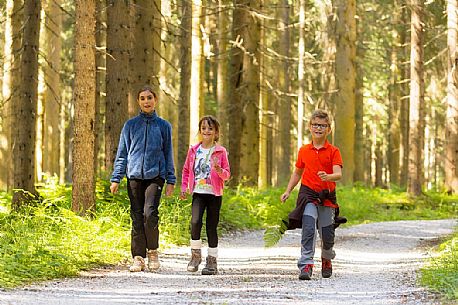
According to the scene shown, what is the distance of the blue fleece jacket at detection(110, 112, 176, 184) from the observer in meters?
10.0

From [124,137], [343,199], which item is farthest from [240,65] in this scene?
[124,137]

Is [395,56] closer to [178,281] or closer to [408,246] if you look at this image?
[408,246]

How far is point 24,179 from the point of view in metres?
14.4

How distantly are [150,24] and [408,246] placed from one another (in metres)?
6.98

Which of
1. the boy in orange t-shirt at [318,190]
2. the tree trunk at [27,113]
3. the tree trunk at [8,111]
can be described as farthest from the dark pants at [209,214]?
the tree trunk at [8,111]

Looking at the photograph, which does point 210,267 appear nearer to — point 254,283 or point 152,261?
point 152,261

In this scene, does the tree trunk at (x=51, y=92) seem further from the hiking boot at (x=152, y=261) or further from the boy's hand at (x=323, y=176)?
the boy's hand at (x=323, y=176)

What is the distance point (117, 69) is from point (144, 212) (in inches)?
243

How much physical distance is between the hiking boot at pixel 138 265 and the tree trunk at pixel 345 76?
15517mm

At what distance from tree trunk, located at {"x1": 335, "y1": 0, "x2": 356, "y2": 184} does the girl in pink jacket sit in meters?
15.1

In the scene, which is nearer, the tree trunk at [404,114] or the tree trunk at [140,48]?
the tree trunk at [140,48]

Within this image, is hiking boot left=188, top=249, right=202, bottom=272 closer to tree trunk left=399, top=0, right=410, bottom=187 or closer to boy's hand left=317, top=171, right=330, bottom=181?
boy's hand left=317, top=171, right=330, bottom=181

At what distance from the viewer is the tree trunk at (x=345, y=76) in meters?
24.9

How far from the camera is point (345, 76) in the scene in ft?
82.2
